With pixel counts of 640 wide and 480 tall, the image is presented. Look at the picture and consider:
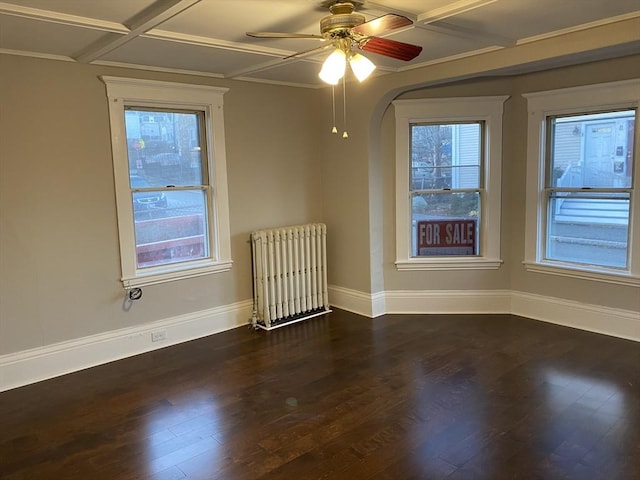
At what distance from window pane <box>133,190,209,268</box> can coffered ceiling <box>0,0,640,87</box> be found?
3.79 feet

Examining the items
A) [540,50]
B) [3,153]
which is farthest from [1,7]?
[540,50]

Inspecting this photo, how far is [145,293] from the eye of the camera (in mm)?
4250

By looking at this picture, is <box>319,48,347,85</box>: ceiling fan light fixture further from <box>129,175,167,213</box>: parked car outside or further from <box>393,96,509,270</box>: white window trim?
<box>393,96,509,270</box>: white window trim

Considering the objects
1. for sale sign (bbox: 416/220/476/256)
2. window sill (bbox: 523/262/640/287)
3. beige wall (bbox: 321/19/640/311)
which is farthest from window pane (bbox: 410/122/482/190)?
window sill (bbox: 523/262/640/287)

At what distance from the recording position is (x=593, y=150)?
436 cm

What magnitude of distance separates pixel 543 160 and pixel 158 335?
3816 millimetres

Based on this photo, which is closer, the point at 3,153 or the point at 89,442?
the point at 89,442

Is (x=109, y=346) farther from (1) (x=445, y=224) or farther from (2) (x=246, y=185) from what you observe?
(1) (x=445, y=224)

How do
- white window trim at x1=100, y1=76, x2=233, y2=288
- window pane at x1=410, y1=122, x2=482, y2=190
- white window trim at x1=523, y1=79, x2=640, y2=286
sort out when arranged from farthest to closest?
window pane at x1=410, y1=122, x2=482, y2=190
white window trim at x1=523, y1=79, x2=640, y2=286
white window trim at x1=100, y1=76, x2=233, y2=288

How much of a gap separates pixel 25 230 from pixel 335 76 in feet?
8.29

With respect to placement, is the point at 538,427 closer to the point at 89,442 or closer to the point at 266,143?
the point at 89,442

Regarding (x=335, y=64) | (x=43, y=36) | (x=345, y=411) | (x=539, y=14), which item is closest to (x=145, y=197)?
(x=43, y=36)

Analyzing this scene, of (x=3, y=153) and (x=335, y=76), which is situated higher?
(x=335, y=76)

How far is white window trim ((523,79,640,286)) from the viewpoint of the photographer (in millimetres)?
4090
